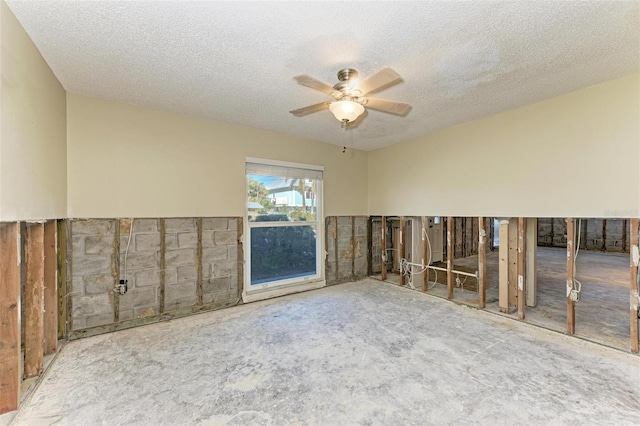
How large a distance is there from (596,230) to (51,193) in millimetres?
14261

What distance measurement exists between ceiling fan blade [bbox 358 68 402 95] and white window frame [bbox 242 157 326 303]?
91.6 inches

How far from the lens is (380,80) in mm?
2018

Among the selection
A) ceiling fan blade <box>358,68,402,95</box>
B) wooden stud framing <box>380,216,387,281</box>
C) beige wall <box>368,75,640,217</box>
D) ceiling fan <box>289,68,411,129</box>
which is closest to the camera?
ceiling fan blade <box>358,68,402,95</box>

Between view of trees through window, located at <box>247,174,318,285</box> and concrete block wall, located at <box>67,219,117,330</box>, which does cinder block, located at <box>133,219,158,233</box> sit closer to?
concrete block wall, located at <box>67,219,117,330</box>

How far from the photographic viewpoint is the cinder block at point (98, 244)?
293 centimetres

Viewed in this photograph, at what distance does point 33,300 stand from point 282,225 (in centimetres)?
285

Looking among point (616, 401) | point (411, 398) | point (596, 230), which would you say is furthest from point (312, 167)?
point (596, 230)

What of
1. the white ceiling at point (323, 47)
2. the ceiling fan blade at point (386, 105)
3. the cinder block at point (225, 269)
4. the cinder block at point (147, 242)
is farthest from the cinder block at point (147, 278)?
the ceiling fan blade at point (386, 105)

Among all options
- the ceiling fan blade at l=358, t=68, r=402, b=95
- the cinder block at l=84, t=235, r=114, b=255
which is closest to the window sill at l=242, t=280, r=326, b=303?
the cinder block at l=84, t=235, r=114, b=255

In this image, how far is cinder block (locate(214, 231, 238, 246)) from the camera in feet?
12.2

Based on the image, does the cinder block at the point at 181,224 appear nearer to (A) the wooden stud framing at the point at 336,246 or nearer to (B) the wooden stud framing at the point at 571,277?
(A) the wooden stud framing at the point at 336,246

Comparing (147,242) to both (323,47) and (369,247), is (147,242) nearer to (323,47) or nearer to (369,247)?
(323,47)

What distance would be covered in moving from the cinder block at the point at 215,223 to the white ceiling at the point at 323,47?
149cm

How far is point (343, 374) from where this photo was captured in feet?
7.13
